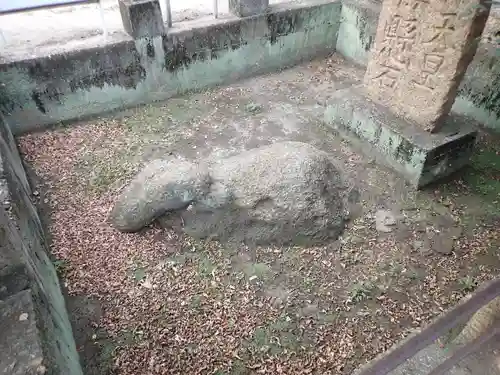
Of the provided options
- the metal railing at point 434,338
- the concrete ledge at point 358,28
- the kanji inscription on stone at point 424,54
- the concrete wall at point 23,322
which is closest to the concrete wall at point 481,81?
the concrete ledge at point 358,28

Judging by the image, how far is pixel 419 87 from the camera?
4.34 meters

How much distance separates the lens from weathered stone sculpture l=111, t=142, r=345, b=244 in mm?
3832

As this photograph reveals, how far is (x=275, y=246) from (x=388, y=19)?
2.82 m

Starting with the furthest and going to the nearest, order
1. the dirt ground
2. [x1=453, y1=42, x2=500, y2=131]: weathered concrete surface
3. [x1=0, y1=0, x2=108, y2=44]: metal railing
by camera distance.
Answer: [x1=453, y1=42, x2=500, y2=131]: weathered concrete surface < [x1=0, y1=0, x2=108, y2=44]: metal railing < the dirt ground

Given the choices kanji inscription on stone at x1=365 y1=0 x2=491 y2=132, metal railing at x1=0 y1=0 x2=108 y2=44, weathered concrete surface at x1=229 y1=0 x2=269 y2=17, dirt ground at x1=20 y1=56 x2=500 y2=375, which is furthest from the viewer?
weathered concrete surface at x1=229 y1=0 x2=269 y2=17

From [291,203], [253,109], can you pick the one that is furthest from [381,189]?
[253,109]

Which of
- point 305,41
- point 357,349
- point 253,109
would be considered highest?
point 305,41

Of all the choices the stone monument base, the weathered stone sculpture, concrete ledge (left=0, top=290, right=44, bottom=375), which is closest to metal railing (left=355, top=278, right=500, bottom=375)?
the weathered stone sculpture

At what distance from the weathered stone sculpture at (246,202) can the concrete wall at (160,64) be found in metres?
2.32

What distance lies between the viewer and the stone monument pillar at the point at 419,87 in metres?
3.83

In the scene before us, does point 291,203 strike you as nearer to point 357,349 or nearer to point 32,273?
point 357,349

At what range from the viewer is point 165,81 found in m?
5.95

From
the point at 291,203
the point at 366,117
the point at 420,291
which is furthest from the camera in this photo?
the point at 366,117

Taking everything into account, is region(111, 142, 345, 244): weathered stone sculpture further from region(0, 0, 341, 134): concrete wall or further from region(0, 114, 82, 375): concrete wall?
region(0, 0, 341, 134): concrete wall
